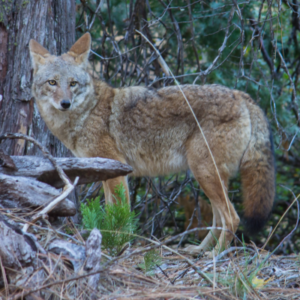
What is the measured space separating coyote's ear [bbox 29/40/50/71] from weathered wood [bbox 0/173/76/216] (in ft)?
6.44

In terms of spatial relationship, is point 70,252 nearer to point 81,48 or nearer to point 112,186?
point 112,186

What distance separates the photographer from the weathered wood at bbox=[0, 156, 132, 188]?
2717 mm

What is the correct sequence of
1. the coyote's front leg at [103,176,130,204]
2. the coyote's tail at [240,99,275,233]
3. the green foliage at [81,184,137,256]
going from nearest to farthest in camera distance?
1. the green foliage at [81,184,137,256]
2. the coyote's tail at [240,99,275,233]
3. the coyote's front leg at [103,176,130,204]

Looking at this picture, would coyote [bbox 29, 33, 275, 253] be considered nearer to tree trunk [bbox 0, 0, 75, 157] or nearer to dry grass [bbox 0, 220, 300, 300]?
tree trunk [bbox 0, 0, 75, 157]

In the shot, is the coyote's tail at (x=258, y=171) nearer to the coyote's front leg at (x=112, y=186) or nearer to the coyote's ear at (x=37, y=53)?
the coyote's front leg at (x=112, y=186)

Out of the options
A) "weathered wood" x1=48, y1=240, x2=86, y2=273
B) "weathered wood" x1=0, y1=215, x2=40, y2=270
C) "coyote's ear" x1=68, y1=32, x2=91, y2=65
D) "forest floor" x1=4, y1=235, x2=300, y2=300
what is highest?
"coyote's ear" x1=68, y1=32, x2=91, y2=65

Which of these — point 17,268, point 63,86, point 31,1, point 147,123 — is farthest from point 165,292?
point 31,1

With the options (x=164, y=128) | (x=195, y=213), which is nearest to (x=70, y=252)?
(x=164, y=128)

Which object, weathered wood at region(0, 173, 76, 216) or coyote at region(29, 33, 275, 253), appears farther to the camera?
coyote at region(29, 33, 275, 253)

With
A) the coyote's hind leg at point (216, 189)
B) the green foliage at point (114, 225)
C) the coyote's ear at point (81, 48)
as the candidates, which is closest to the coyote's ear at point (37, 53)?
the coyote's ear at point (81, 48)

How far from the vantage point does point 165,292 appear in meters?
2.03

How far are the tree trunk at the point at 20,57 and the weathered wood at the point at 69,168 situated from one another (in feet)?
3.75

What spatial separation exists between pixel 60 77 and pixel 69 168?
1.85 metres

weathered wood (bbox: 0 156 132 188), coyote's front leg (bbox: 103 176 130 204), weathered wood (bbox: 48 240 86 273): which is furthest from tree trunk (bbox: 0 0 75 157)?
weathered wood (bbox: 48 240 86 273)
